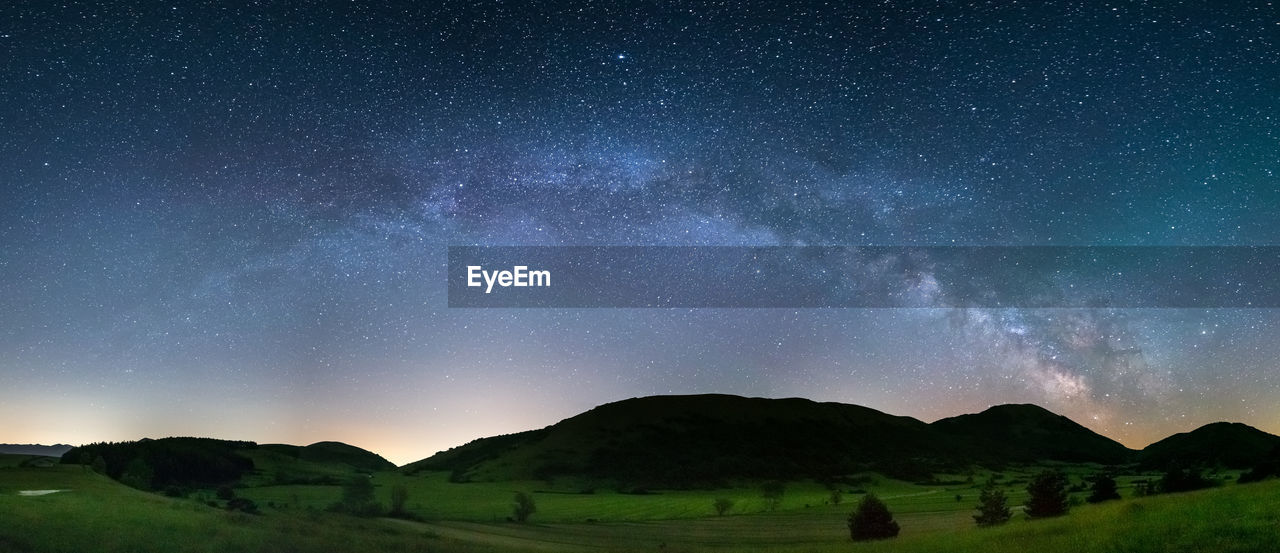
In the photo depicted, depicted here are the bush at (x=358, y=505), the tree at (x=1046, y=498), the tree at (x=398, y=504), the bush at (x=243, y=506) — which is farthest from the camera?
the tree at (x=398, y=504)

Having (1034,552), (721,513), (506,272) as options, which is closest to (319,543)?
(506,272)

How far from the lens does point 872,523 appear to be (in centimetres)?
7075

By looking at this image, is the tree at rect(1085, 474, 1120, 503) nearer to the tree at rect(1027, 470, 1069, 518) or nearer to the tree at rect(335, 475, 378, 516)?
the tree at rect(1027, 470, 1069, 518)

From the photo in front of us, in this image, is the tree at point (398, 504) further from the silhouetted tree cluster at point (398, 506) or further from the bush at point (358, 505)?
the bush at point (358, 505)

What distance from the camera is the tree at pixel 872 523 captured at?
2751 inches

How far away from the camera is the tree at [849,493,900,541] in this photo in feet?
229

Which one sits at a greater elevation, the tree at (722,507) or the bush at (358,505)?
the bush at (358,505)

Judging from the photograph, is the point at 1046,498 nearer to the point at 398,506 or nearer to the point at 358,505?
the point at 398,506

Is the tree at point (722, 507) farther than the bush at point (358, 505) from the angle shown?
Yes

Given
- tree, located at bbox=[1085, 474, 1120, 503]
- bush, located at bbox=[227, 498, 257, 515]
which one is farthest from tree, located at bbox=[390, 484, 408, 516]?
tree, located at bbox=[1085, 474, 1120, 503]

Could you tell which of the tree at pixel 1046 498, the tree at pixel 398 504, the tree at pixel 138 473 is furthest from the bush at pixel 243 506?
the tree at pixel 1046 498

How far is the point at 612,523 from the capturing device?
166m

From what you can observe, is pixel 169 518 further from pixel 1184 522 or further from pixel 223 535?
pixel 1184 522

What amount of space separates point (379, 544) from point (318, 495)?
525 ft
